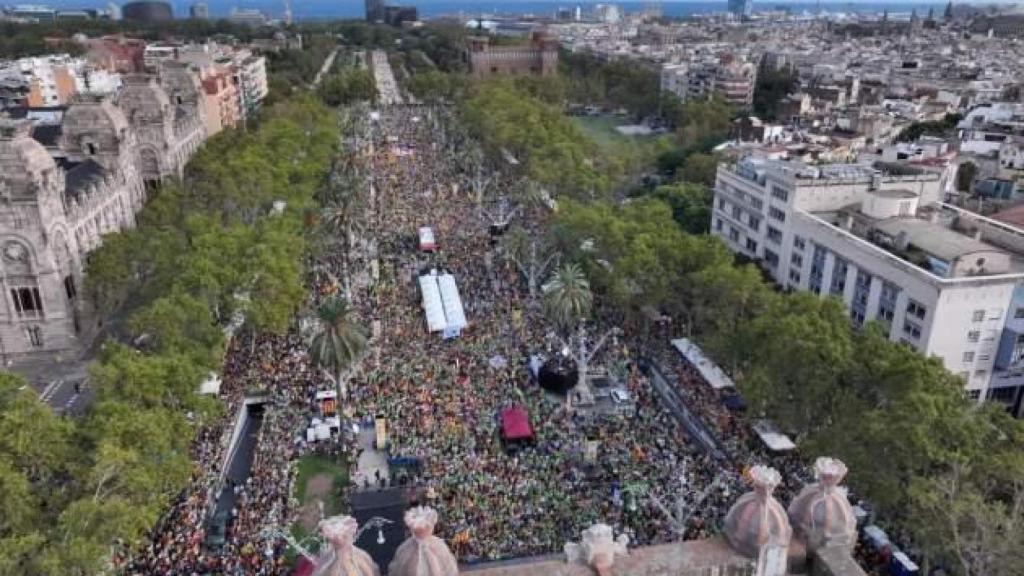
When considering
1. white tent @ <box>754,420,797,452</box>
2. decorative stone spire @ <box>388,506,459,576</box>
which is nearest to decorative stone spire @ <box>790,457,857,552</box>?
decorative stone spire @ <box>388,506,459,576</box>

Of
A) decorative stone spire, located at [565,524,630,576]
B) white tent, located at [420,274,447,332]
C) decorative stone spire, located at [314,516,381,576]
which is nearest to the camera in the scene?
decorative stone spire, located at [314,516,381,576]

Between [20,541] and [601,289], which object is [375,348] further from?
[20,541]

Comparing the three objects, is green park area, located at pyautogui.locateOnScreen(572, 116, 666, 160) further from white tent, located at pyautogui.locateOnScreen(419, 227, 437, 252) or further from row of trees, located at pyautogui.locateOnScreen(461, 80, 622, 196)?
white tent, located at pyautogui.locateOnScreen(419, 227, 437, 252)

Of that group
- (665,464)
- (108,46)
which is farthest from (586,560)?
(108,46)

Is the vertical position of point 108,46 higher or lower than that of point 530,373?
higher

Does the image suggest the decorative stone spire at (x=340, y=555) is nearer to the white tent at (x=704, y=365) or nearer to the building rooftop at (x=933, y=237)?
the white tent at (x=704, y=365)

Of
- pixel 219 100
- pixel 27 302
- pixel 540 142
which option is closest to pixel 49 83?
pixel 219 100

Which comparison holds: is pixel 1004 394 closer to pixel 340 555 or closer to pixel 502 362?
pixel 502 362
